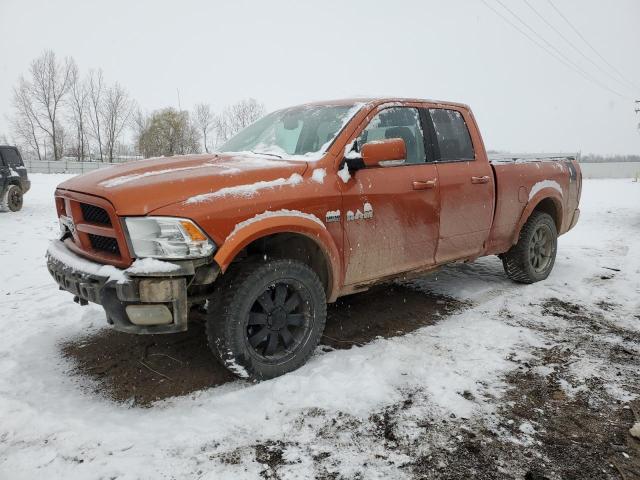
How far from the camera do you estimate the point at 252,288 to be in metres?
2.73

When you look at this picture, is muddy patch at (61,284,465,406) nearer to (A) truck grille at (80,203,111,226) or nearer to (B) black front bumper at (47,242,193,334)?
(B) black front bumper at (47,242,193,334)

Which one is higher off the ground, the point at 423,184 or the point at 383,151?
the point at 383,151

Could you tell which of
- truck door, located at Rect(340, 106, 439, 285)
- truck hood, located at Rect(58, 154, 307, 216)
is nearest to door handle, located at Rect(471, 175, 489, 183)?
truck door, located at Rect(340, 106, 439, 285)

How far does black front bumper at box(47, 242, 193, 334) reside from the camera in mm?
2428

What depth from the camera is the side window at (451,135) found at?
401 centimetres

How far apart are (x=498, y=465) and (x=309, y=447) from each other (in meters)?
0.91

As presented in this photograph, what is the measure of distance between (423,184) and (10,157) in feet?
41.0

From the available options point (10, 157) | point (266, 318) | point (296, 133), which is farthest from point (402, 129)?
point (10, 157)

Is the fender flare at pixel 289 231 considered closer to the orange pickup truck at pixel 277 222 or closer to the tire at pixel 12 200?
the orange pickup truck at pixel 277 222

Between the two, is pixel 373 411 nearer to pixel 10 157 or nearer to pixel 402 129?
pixel 402 129

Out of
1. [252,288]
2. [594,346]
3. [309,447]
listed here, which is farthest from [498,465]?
[594,346]

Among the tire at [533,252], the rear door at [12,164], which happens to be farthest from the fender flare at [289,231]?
the rear door at [12,164]

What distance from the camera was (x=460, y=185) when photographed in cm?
398

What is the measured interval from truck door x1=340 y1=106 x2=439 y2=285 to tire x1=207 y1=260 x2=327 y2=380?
0.43 m
